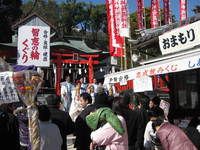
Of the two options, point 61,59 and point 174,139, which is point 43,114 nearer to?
point 174,139

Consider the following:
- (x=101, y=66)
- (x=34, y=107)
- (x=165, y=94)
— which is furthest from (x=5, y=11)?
(x=34, y=107)

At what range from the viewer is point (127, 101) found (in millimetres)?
4164

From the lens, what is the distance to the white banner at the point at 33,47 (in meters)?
8.84

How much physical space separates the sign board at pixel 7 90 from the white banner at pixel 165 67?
2657 mm

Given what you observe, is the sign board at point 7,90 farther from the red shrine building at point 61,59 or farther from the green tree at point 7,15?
the green tree at point 7,15

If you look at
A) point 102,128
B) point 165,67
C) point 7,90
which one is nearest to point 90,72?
point 165,67

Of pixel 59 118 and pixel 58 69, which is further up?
pixel 58 69

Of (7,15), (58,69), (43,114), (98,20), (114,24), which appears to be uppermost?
(98,20)

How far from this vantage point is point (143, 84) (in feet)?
19.2

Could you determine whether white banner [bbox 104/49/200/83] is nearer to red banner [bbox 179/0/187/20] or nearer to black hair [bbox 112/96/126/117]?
black hair [bbox 112/96/126/117]

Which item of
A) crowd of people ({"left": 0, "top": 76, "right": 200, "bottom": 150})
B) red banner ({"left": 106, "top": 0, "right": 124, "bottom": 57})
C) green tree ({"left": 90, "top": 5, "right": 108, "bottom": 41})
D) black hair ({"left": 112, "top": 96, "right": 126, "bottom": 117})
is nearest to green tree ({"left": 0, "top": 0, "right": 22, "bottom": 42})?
red banner ({"left": 106, "top": 0, "right": 124, "bottom": 57})

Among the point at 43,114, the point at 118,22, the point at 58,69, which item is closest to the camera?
the point at 43,114

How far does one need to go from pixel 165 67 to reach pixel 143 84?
0.96 meters

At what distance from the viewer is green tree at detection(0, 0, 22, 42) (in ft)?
62.0
